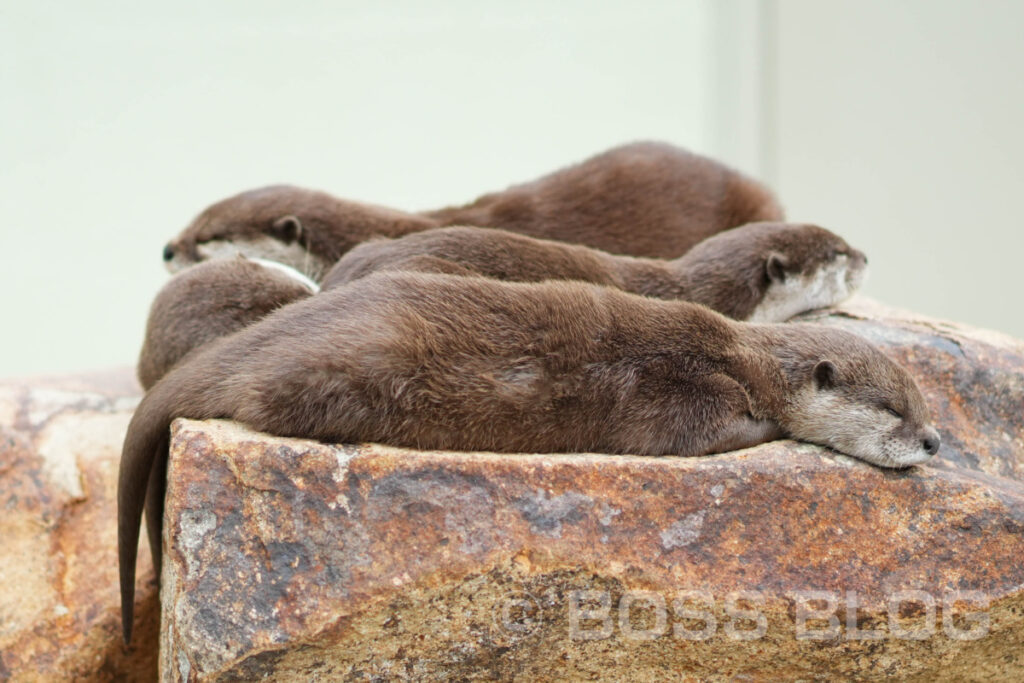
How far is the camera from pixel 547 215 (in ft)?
9.86

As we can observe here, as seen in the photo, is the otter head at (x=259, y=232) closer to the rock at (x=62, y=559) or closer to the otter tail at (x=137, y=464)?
the rock at (x=62, y=559)

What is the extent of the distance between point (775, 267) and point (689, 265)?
22 centimetres

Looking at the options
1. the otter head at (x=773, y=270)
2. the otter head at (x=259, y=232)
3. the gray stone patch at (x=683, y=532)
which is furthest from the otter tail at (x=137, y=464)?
the otter head at (x=773, y=270)

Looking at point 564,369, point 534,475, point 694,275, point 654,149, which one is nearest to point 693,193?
point 654,149

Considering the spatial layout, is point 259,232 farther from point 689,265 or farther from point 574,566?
point 574,566

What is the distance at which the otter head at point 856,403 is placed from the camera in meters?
1.86

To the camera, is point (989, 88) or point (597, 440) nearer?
point (597, 440)

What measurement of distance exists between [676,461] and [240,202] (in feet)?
5.63

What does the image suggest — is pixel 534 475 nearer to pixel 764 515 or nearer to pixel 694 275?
pixel 764 515

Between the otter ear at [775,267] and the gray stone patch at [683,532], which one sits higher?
the otter ear at [775,267]

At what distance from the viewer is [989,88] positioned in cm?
438

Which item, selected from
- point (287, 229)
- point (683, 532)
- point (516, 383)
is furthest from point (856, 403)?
point (287, 229)

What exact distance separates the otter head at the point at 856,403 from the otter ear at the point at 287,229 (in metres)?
1.40

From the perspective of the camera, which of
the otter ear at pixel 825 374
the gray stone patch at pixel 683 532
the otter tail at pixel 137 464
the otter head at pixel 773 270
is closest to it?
the gray stone patch at pixel 683 532
